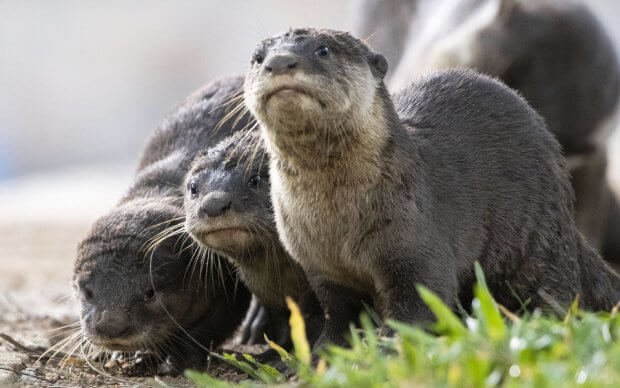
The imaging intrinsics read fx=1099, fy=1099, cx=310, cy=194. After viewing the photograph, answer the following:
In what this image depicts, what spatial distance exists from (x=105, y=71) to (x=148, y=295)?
15.8 metres

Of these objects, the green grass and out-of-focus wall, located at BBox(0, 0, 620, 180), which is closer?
the green grass

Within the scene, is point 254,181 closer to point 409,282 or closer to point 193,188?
point 193,188

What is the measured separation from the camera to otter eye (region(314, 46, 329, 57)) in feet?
10.2

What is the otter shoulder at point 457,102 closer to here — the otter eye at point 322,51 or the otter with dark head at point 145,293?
the otter eye at point 322,51

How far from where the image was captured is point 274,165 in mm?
3342

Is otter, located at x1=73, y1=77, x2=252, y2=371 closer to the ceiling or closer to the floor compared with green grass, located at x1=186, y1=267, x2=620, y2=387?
closer to the ceiling

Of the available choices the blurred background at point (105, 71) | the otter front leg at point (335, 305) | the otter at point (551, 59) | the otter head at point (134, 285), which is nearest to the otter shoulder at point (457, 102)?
the otter front leg at point (335, 305)

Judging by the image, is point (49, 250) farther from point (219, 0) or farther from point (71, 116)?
point (219, 0)

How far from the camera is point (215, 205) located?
3.54 metres

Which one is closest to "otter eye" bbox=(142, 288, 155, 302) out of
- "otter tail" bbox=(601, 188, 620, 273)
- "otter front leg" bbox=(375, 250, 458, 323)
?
"otter front leg" bbox=(375, 250, 458, 323)

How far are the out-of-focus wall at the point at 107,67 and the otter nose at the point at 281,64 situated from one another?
40.5 ft

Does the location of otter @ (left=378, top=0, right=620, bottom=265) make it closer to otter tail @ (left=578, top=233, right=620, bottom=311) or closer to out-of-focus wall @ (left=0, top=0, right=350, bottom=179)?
otter tail @ (left=578, top=233, right=620, bottom=311)

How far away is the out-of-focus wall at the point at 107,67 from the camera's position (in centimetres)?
1692

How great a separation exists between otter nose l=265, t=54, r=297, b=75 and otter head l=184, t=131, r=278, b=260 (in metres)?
0.66
